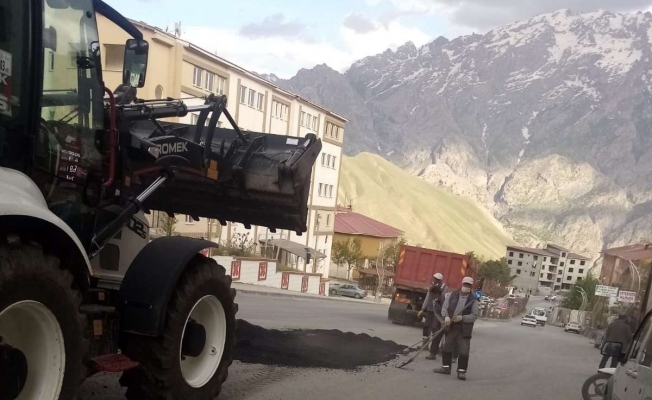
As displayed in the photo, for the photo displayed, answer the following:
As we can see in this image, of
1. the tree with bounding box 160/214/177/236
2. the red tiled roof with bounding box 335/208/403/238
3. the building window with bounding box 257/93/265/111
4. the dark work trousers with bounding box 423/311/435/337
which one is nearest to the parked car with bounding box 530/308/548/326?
the red tiled roof with bounding box 335/208/403/238

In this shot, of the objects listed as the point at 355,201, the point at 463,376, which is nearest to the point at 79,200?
the point at 463,376

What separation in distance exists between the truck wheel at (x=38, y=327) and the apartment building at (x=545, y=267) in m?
168

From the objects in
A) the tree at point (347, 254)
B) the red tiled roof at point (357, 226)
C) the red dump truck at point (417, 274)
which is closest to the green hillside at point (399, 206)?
the red tiled roof at point (357, 226)

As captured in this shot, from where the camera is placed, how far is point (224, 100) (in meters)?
7.25

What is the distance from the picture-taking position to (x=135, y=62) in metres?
5.62

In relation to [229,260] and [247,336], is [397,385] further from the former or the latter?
[229,260]

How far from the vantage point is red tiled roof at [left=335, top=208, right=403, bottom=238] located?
290 feet

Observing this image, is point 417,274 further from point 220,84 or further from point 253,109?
point 253,109

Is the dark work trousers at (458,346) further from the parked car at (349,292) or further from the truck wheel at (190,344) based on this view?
the parked car at (349,292)

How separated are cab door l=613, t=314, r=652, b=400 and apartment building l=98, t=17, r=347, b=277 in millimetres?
17107

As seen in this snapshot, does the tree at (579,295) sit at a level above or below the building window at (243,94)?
below

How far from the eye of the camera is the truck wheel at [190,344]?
5152mm

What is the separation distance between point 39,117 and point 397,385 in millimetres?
6124

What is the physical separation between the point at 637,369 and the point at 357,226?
8638 centimetres
